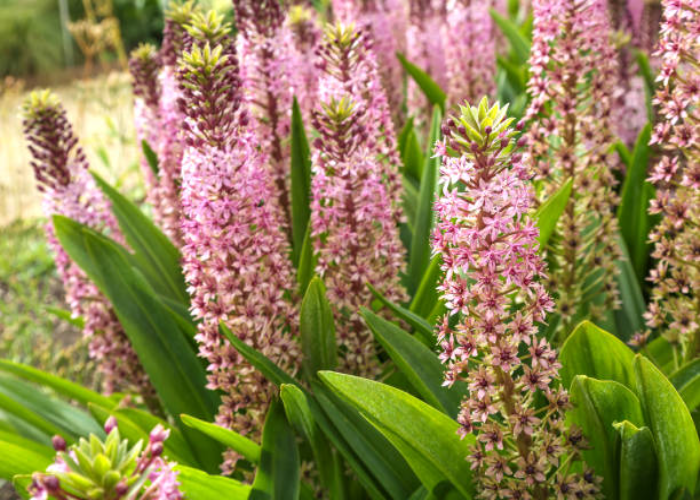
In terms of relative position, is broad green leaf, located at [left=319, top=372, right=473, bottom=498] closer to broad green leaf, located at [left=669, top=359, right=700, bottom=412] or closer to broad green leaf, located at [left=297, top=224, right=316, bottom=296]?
broad green leaf, located at [left=669, top=359, right=700, bottom=412]

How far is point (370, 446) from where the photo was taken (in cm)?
208

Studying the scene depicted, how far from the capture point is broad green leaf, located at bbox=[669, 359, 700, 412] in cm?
200

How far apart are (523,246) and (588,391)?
52 cm

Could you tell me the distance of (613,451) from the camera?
1.85 m

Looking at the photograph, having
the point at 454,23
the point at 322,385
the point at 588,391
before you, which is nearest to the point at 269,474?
the point at 322,385

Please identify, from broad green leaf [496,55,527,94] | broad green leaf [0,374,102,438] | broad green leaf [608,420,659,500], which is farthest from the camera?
broad green leaf [496,55,527,94]

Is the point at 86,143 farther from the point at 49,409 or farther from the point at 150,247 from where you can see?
the point at 49,409

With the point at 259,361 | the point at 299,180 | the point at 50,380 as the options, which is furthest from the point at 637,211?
the point at 50,380

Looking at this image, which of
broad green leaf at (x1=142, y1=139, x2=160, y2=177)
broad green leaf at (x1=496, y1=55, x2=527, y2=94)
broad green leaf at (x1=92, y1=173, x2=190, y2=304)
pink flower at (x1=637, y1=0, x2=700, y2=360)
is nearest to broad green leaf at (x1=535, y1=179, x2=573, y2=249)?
pink flower at (x1=637, y1=0, x2=700, y2=360)

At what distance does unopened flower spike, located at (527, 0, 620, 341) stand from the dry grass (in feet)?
17.9

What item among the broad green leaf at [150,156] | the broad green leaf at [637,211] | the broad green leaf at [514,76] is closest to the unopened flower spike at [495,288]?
the broad green leaf at [637,211]

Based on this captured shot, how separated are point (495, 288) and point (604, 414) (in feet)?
1.96

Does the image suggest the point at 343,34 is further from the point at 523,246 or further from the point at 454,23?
the point at 454,23

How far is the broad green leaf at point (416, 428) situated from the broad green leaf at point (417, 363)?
0.22 meters
